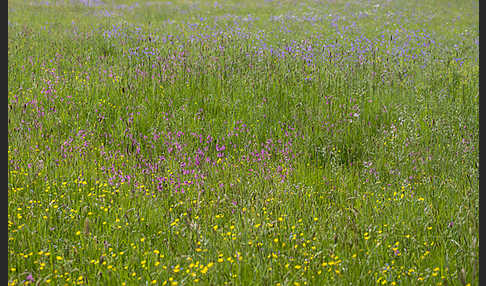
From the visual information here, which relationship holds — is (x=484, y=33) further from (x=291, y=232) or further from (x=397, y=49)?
(x=397, y=49)

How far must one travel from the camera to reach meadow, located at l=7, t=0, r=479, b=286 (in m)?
2.55

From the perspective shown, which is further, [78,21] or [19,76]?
[78,21]

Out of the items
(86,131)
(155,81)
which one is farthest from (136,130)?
(155,81)

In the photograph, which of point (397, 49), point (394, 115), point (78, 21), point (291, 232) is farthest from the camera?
point (78, 21)

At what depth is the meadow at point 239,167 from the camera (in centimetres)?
255

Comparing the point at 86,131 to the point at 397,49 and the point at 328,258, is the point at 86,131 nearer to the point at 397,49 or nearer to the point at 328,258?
the point at 328,258

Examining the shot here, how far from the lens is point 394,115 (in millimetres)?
4766

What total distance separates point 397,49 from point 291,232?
603 centimetres

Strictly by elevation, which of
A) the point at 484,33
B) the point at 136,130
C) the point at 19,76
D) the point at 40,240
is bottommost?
the point at 40,240

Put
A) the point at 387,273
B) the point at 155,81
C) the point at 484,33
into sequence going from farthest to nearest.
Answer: the point at 155,81
the point at 484,33
the point at 387,273

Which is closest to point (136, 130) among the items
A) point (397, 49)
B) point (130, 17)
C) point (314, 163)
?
point (314, 163)

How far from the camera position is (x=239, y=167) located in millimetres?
3781

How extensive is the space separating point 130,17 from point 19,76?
7.32 meters

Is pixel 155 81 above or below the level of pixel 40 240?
above
